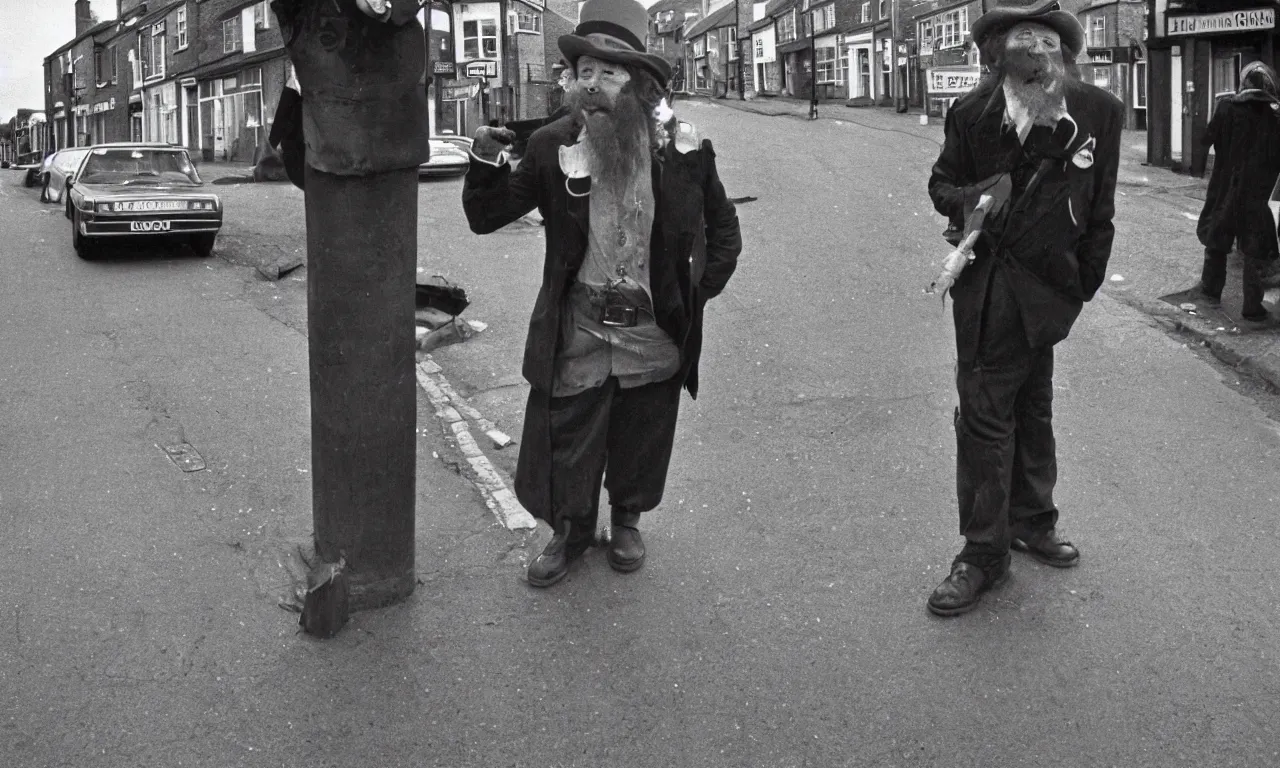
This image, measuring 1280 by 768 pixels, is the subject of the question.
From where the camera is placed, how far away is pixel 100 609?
443 centimetres

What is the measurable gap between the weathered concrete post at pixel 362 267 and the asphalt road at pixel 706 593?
0.31 metres

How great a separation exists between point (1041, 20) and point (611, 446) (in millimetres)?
2124

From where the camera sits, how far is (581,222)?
4.41 metres

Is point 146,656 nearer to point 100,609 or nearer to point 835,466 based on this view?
point 100,609

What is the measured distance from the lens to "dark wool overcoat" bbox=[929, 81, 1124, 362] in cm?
421

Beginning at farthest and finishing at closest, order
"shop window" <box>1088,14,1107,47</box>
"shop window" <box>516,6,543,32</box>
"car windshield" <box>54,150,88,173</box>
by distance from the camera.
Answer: "shop window" <box>516,6,543,32</box> → "shop window" <box>1088,14,1107,47</box> → "car windshield" <box>54,150,88,173</box>

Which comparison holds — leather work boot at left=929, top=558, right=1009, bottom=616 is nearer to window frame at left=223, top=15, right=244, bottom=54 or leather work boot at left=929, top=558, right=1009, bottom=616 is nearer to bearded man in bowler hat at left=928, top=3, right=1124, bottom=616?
bearded man in bowler hat at left=928, top=3, right=1124, bottom=616

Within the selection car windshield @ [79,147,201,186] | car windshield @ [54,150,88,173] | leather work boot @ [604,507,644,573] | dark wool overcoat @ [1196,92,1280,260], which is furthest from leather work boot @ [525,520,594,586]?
car windshield @ [54,150,88,173]


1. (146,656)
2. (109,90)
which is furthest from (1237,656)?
(109,90)

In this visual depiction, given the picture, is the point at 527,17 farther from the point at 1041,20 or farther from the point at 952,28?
the point at 1041,20

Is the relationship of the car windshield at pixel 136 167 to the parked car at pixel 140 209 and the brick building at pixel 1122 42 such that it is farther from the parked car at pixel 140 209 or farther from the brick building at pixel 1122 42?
the brick building at pixel 1122 42

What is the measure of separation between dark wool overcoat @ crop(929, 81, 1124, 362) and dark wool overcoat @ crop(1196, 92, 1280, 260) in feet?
17.6

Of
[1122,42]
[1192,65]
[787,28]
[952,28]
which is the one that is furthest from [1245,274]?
[787,28]

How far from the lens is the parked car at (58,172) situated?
23859mm
